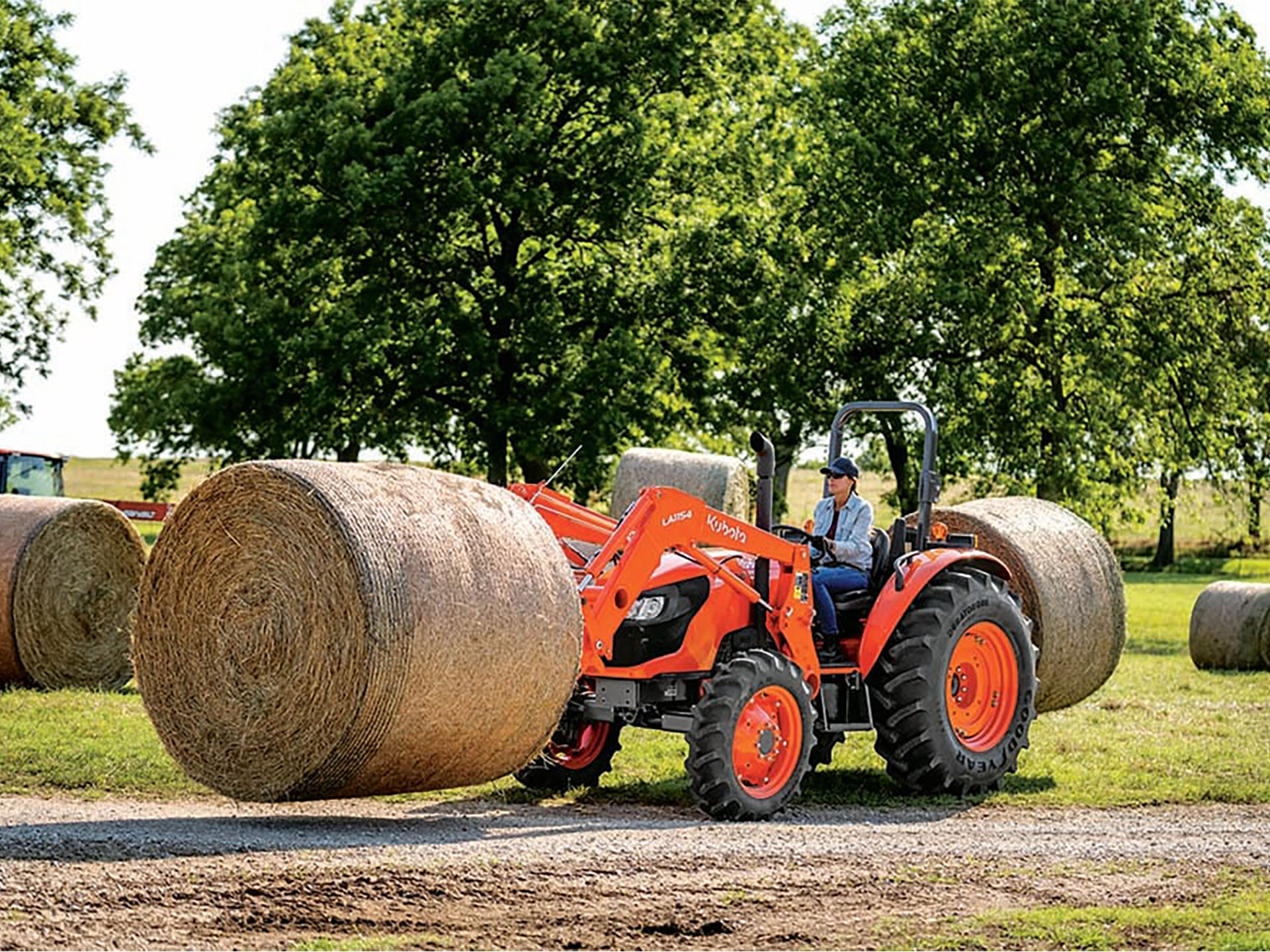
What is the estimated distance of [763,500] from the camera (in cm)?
1202

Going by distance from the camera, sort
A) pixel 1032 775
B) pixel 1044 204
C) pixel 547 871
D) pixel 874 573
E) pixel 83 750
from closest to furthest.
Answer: pixel 547 871 < pixel 874 573 < pixel 83 750 < pixel 1032 775 < pixel 1044 204

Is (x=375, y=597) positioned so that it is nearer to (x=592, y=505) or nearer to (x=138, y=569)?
(x=138, y=569)

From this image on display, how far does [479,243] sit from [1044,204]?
9734 mm

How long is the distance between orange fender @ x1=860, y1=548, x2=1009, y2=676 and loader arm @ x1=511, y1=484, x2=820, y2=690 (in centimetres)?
38

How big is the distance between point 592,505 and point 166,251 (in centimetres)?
1346

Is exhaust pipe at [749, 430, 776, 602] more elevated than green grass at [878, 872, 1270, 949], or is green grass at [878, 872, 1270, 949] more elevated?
exhaust pipe at [749, 430, 776, 602]

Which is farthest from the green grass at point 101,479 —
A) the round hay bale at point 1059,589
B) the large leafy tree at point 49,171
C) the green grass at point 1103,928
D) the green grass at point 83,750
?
the green grass at point 1103,928

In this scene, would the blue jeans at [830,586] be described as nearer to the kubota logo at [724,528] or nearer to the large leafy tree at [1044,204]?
the kubota logo at [724,528]

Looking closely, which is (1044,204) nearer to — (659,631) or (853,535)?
(853,535)

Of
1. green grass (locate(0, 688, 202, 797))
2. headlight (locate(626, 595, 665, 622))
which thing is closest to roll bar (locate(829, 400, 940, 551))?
headlight (locate(626, 595, 665, 622))

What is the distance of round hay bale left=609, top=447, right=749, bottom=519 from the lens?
23.7 meters

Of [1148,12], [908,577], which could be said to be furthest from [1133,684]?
[1148,12]

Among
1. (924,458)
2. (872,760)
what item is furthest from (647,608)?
(872,760)

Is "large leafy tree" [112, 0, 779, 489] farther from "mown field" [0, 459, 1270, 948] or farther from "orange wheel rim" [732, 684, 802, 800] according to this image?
"orange wheel rim" [732, 684, 802, 800]
